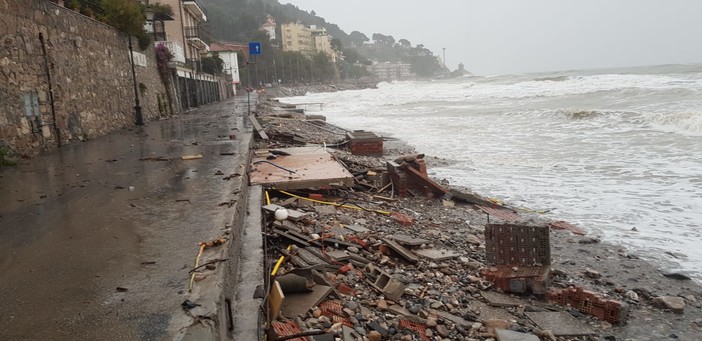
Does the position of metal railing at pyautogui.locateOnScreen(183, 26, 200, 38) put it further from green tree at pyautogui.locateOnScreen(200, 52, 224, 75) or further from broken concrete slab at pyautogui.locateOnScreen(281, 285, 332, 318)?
broken concrete slab at pyautogui.locateOnScreen(281, 285, 332, 318)

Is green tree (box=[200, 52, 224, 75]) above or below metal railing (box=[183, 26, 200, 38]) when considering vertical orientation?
below

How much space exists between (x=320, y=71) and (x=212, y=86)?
84593 millimetres

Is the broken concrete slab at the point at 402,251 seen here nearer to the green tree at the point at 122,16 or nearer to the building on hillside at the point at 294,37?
the green tree at the point at 122,16

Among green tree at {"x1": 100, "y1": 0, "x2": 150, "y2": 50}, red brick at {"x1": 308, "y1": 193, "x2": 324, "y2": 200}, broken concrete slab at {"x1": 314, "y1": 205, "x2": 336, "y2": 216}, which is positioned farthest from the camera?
green tree at {"x1": 100, "y1": 0, "x2": 150, "y2": 50}

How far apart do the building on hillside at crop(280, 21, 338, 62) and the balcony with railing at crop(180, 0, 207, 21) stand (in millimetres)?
87661

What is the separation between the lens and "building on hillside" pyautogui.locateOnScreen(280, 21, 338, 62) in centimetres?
13975

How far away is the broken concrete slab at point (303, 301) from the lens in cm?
334

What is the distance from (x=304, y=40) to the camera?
14412 cm

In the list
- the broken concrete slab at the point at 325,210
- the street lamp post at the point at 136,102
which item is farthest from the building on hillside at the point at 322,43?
the broken concrete slab at the point at 325,210

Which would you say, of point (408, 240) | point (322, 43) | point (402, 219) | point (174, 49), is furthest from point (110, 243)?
point (322, 43)

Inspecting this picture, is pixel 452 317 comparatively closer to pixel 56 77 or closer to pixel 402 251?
pixel 402 251

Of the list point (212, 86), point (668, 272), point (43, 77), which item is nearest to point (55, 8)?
point (43, 77)

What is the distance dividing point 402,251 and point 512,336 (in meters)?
1.64

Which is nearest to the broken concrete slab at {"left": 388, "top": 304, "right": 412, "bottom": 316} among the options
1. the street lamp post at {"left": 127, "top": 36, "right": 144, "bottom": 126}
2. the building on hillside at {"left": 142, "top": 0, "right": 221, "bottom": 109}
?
the street lamp post at {"left": 127, "top": 36, "right": 144, "bottom": 126}
